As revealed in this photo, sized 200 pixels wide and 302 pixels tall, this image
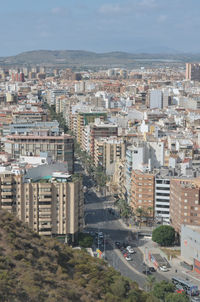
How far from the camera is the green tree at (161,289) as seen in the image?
84.1 ft

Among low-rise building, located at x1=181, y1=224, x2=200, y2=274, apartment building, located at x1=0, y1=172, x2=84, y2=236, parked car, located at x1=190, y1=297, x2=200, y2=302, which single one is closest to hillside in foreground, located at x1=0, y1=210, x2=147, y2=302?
parked car, located at x1=190, y1=297, x2=200, y2=302

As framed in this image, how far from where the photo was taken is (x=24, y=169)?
114 feet

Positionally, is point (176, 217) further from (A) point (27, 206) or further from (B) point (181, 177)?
(A) point (27, 206)

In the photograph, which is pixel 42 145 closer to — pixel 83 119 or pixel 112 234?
pixel 112 234

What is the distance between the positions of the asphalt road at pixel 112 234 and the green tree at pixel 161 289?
81.6 inches

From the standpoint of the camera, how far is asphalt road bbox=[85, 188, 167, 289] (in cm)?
3102

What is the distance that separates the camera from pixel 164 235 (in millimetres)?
35031

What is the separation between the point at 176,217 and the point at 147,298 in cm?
1614

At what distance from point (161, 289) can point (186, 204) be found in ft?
33.9

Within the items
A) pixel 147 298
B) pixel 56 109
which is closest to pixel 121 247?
pixel 147 298

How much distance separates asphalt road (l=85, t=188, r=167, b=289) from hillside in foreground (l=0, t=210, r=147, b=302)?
6389mm

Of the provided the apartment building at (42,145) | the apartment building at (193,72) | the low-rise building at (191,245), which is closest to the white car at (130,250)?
the low-rise building at (191,245)

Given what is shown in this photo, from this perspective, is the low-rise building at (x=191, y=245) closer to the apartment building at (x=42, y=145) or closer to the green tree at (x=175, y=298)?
the green tree at (x=175, y=298)

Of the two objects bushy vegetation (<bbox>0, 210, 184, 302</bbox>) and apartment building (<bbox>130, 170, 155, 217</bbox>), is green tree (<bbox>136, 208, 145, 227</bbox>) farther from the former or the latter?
bushy vegetation (<bbox>0, 210, 184, 302</bbox>)
